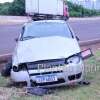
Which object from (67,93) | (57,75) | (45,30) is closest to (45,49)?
(57,75)

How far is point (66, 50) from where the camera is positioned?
10211 millimetres

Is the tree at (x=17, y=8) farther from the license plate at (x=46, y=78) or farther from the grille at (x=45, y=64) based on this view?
the license plate at (x=46, y=78)

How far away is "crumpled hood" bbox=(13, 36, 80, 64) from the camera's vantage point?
10023 millimetres

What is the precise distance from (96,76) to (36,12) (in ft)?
77.0

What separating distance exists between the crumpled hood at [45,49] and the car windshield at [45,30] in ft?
1.18

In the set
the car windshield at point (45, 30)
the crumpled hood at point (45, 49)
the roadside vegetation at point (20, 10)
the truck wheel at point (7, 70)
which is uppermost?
the car windshield at point (45, 30)

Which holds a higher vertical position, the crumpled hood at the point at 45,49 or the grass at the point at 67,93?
the crumpled hood at the point at 45,49

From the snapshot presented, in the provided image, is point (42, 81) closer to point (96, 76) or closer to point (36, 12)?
point (96, 76)

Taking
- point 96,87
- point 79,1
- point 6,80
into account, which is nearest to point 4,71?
point 6,80

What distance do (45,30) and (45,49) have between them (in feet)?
5.24

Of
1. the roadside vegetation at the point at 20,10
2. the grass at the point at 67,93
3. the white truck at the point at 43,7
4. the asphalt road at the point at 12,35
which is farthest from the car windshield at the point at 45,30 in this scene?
the roadside vegetation at the point at 20,10

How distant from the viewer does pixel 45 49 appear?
10.3m

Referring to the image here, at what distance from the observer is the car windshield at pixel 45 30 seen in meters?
11.6

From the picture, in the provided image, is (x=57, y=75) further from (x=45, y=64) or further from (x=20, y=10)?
(x=20, y=10)
